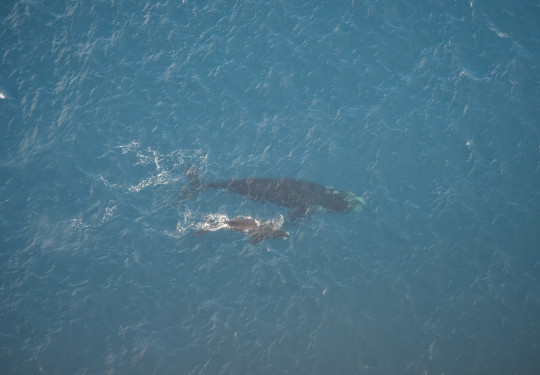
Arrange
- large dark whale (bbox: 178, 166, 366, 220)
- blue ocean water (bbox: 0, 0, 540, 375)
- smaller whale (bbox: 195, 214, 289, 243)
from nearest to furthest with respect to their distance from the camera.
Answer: blue ocean water (bbox: 0, 0, 540, 375)
smaller whale (bbox: 195, 214, 289, 243)
large dark whale (bbox: 178, 166, 366, 220)

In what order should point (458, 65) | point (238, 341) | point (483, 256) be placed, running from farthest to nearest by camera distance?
point (458, 65)
point (483, 256)
point (238, 341)

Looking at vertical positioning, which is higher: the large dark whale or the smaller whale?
the large dark whale

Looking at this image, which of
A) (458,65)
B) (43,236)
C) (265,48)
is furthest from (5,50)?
(458,65)

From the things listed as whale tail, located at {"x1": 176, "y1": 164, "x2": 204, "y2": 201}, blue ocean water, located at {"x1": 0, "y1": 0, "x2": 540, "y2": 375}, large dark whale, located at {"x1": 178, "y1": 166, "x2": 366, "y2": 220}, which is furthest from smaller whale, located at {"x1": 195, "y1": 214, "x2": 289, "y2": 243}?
whale tail, located at {"x1": 176, "y1": 164, "x2": 204, "y2": 201}

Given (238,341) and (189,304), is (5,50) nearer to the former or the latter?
(189,304)

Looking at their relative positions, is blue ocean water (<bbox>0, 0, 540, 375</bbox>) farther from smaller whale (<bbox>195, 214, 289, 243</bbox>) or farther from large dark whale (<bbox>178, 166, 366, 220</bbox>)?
large dark whale (<bbox>178, 166, 366, 220</bbox>)

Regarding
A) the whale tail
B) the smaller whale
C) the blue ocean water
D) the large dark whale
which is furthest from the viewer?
the whale tail
